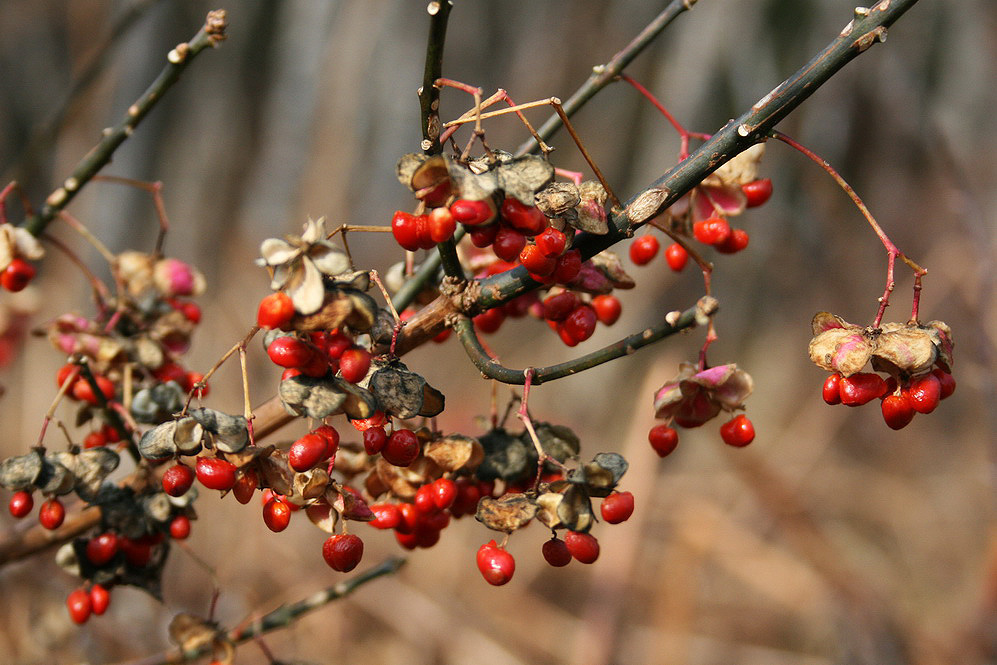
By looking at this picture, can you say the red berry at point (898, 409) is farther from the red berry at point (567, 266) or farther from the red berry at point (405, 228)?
the red berry at point (405, 228)

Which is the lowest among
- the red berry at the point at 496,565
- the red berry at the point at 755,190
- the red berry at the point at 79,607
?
the red berry at the point at 79,607

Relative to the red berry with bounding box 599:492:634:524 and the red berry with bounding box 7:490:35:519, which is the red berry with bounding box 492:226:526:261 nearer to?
the red berry with bounding box 599:492:634:524

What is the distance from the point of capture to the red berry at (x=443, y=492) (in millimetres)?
952

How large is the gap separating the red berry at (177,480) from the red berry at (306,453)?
0.43ft

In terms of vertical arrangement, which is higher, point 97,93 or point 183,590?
point 97,93

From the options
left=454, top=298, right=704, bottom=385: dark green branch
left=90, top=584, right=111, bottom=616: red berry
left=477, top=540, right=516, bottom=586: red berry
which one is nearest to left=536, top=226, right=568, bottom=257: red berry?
left=454, top=298, right=704, bottom=385: dark green branch

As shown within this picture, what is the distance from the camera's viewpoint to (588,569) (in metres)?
3.87

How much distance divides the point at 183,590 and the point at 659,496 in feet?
6.98

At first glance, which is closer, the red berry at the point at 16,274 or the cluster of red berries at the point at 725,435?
the cluster of red berries at the point at 725,435

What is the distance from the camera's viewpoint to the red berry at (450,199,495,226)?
74cm

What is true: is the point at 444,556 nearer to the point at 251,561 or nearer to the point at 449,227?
the point at 251,561

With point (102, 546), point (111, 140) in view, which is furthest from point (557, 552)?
point (111, 140)

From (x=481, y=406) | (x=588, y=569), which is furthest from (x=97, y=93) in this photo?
(x=588, y=569)

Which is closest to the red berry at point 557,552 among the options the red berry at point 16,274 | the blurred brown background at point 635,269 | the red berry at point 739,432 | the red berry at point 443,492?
the red berry at point 443,492
